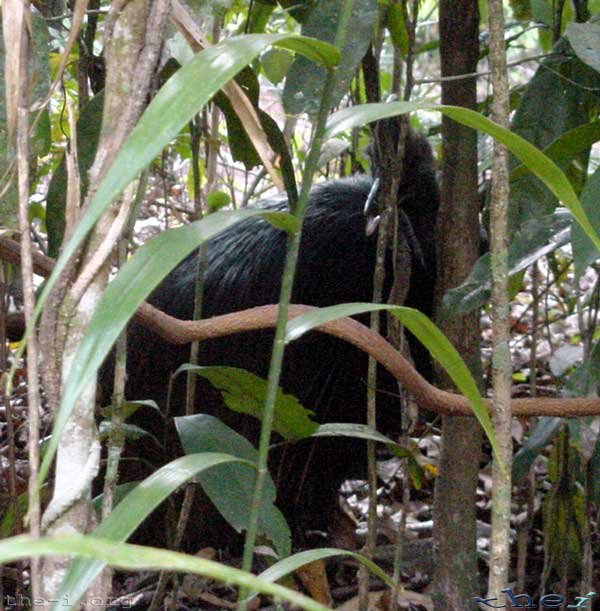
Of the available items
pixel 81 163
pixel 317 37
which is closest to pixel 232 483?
pixel 81 163

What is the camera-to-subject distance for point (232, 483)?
1.25m

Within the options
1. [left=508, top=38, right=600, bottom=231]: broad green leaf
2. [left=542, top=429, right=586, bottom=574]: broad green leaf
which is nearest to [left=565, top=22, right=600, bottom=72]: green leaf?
[left=508, top=38, right=600, bottom=231]: broad green leaf

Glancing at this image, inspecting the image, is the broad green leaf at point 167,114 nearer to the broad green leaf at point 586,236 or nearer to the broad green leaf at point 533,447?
the broad green leaf at point 586,236

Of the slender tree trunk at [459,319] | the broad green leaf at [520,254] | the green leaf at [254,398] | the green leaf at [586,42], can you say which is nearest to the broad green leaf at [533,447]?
the slender tree trunk at [459,319]

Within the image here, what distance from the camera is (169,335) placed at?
1.19 m

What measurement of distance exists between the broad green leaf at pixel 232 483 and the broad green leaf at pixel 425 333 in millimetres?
456

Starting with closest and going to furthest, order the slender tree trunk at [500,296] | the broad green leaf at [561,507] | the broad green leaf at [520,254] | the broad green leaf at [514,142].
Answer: the broad green leaf at [514,142] → the slender tree trunk at [500,296] → the broad green leaf at [520,254] → the broad green leaf at [561,507]

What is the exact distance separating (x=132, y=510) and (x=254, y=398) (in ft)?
2.16

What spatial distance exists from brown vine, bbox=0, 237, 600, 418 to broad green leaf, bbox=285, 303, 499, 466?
0.26 m

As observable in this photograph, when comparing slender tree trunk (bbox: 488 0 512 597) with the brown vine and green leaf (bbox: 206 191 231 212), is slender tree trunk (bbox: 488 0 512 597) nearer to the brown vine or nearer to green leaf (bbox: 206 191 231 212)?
the brown vine

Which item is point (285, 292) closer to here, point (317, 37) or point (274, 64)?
point (317, 37)

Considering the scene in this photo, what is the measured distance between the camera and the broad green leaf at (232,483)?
3.99ft

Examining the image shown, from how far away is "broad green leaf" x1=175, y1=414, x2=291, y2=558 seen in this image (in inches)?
47.9

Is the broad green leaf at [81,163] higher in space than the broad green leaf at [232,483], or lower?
higher
